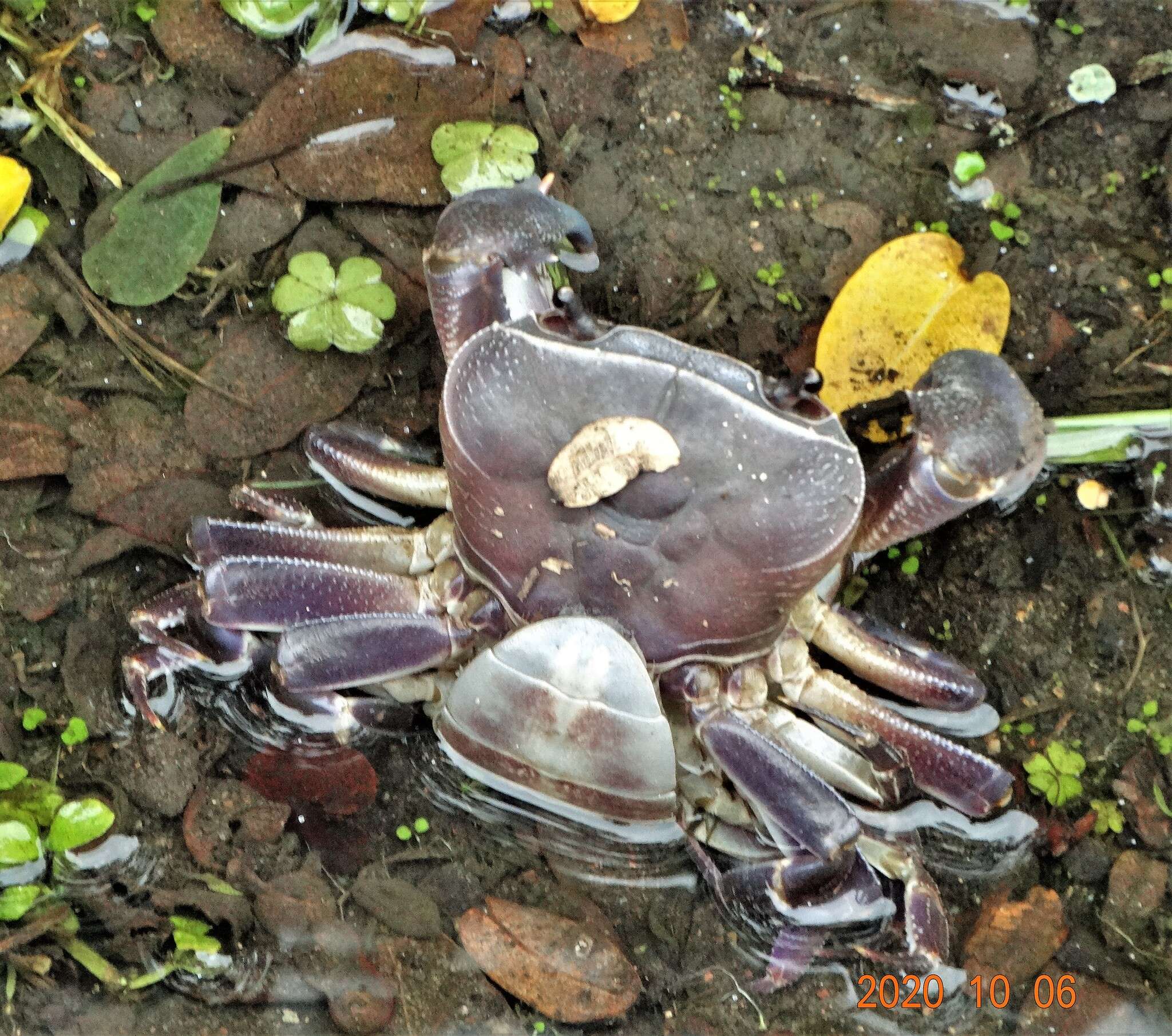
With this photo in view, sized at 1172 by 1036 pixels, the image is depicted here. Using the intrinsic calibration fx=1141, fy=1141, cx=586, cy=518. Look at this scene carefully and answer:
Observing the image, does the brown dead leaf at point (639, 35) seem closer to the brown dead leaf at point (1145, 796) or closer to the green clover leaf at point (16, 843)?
the brown dead leaf at point (1145, 796)

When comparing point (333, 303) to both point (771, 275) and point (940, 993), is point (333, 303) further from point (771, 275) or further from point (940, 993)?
point (940, 993)

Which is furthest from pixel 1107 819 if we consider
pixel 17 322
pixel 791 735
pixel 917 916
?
pixel 17 322

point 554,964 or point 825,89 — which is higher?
point 825,89

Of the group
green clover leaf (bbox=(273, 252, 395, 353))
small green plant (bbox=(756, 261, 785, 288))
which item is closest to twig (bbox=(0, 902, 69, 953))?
green clover leaf (bbox=(273, 252, 395, 353))

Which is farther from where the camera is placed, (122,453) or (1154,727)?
(122,453)

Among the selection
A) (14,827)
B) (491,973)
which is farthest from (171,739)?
(491,973)

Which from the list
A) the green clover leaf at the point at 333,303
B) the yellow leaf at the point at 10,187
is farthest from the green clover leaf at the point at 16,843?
the yellow leaf at the point at 10,187

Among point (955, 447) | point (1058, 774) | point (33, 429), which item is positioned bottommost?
point (1058, 774)
